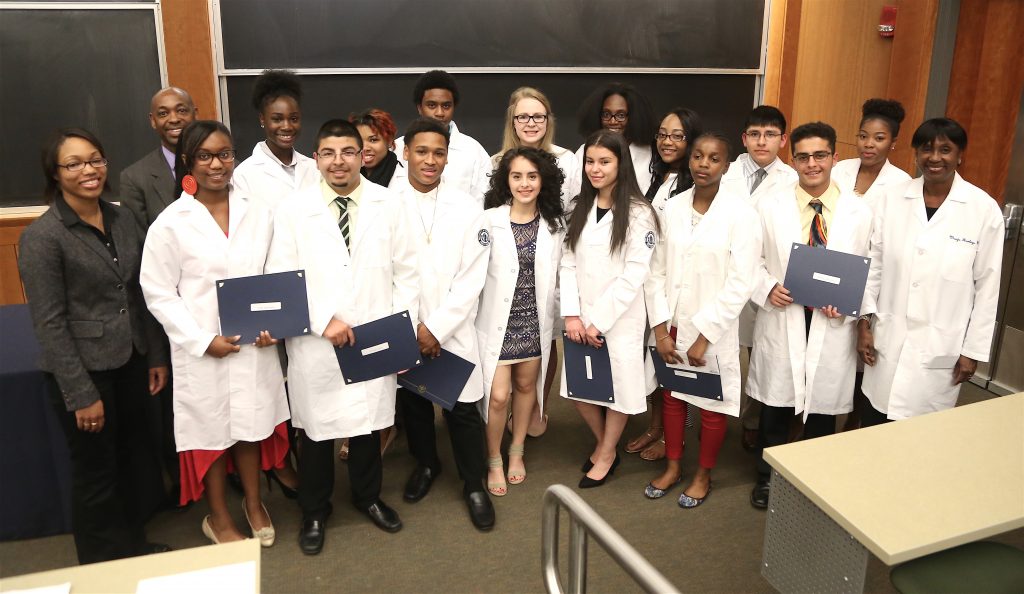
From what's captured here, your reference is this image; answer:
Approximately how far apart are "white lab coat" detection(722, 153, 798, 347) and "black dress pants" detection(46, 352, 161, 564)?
8.39ft

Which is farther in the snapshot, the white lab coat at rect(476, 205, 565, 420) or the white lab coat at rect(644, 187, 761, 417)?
the white lab coat at rect(476, 205, 565, 420)

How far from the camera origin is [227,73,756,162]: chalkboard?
4.76 metres

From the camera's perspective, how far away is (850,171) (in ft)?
11.8

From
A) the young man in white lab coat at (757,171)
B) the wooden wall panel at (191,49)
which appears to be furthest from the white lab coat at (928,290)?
the wooden wall panel at (191,49)

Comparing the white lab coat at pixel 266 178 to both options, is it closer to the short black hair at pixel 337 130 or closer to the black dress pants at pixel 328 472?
the short black hair at pixel 337 130

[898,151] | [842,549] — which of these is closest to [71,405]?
[842,549]

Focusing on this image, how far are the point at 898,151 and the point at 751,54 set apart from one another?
148cm

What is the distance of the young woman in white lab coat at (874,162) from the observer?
337 cm

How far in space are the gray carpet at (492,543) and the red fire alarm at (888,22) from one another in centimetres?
305

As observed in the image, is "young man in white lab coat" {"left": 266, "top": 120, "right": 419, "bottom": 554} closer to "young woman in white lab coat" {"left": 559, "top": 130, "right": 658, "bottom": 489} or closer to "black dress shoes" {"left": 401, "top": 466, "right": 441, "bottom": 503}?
"black dress shoes" {"left": 401, "top": 466, "right": 441, "bottom": 503}

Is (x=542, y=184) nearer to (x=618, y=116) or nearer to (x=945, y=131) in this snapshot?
(x=618, y=116)

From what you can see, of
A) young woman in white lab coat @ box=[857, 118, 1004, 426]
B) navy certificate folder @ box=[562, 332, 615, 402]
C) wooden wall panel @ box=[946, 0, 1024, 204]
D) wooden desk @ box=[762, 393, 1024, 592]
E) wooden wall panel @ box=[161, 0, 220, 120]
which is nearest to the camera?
wooden desk @ box=[762, 393, 1024, 592]

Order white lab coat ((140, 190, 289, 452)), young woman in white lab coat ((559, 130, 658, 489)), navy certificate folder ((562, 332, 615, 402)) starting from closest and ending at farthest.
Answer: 1. white lab coat ((140, 190, 289, 452))
2. young woman in white lab coat ((559, 130, 658, 489))
3. navy certificate folder ((562, 332, 615, 402))

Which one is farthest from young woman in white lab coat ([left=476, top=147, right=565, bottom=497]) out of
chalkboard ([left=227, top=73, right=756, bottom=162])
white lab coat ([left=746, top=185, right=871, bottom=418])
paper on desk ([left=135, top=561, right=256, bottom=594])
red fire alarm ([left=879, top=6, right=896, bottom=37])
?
red fire alarm ([left=879, top=6, right=896, bottom=37])
